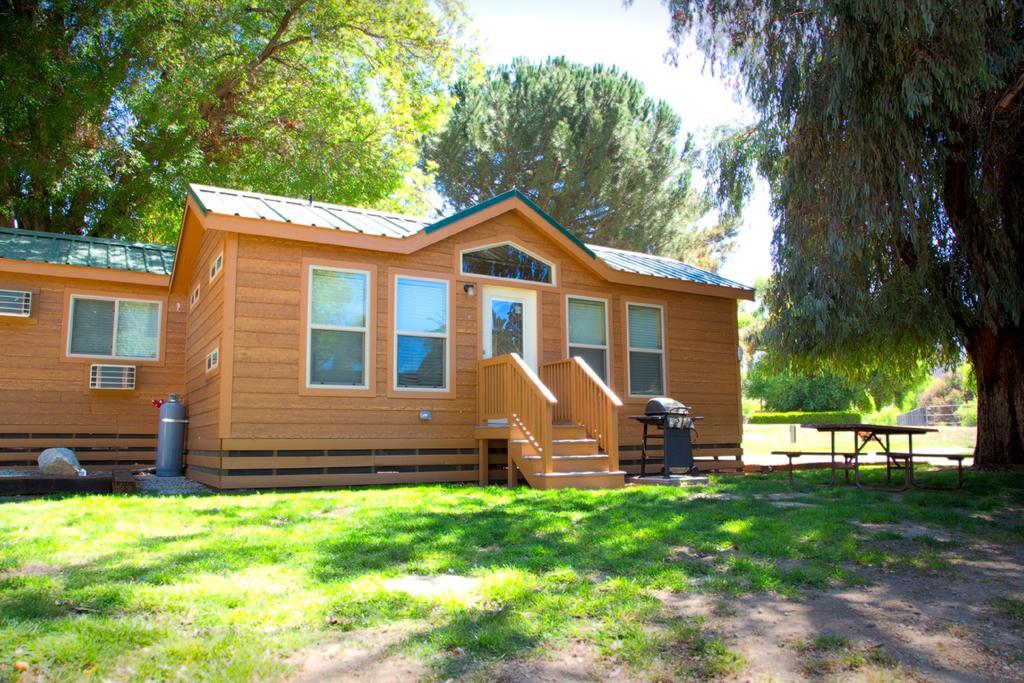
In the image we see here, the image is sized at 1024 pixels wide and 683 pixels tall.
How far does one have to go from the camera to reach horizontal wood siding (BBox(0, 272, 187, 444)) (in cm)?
1058

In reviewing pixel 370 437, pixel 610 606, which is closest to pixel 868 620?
pixel 610 606

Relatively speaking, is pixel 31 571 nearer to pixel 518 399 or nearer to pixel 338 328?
pixel 338 328

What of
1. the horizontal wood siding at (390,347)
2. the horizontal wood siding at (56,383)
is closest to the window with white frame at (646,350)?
the horizontal wood siding at (390,347)

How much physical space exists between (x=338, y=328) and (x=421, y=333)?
1057 millimetres

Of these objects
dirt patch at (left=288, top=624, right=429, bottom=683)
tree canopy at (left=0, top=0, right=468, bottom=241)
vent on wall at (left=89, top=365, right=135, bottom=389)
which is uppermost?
tree canopy at (left=0, top=0, right=468, bottom=241)

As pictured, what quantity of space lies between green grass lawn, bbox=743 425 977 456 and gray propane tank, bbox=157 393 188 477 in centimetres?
1194

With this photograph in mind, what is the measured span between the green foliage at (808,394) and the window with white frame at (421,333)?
30.6 metres

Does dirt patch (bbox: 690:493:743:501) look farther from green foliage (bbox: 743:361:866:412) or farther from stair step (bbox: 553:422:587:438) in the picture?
green foliage (bbox: 743:361:866:412)

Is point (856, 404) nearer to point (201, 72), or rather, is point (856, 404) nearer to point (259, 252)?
point (201, 72)

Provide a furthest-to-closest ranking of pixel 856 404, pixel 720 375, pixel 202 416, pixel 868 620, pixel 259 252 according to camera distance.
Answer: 1. pixel 856 404
2. pixel 720 375
3. pixel 202 416
4. pixel 259 252
5. pixel 868 620

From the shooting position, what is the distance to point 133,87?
17984 millimetres

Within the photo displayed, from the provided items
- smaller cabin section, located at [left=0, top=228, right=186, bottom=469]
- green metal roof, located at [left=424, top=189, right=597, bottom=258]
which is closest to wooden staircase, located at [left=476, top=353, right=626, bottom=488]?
green metal roof, located at [left=424, top=189, right=597, bottom=258]

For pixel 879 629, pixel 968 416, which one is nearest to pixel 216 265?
pixel 879 629

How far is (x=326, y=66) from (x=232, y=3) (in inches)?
107
